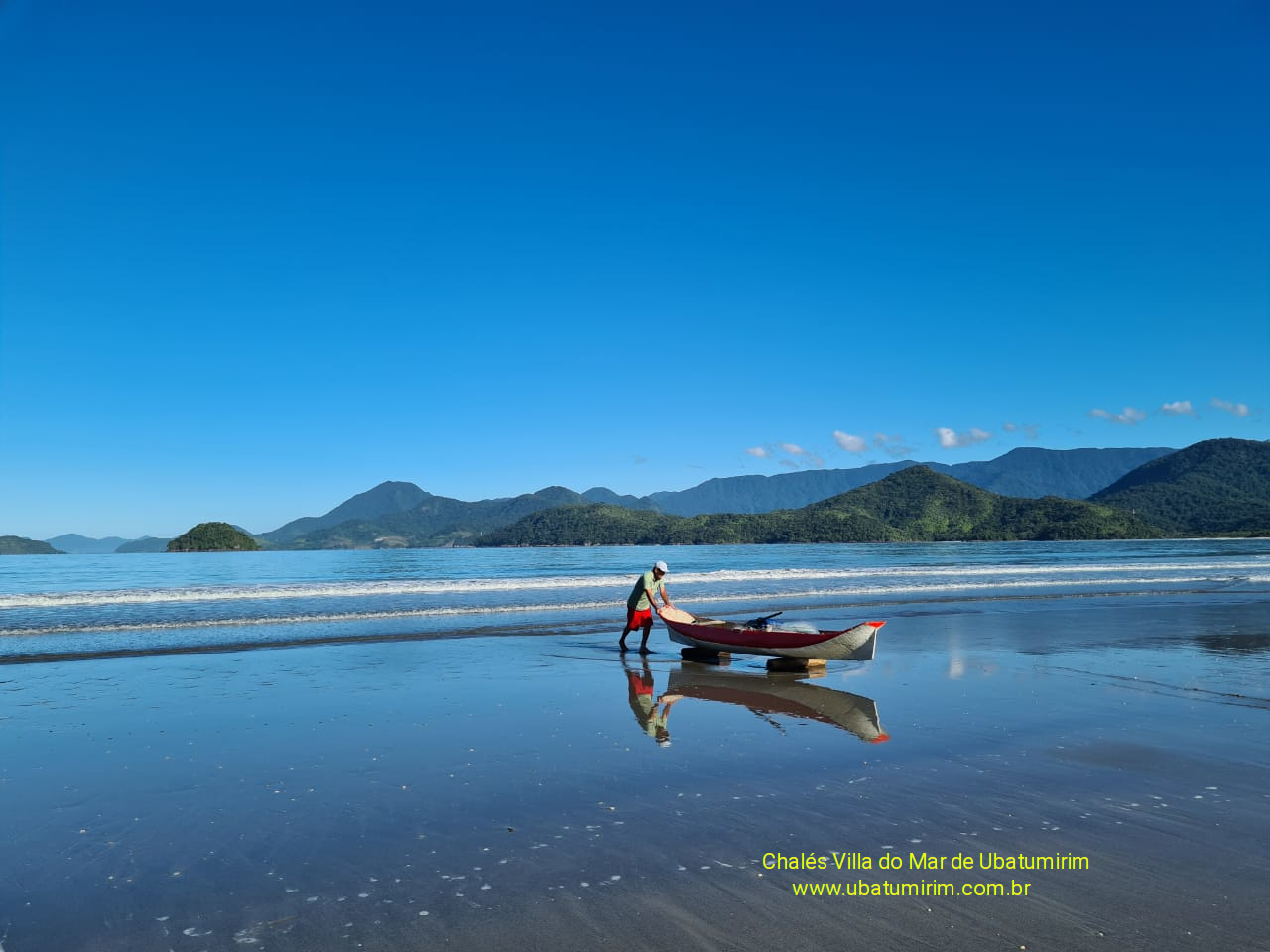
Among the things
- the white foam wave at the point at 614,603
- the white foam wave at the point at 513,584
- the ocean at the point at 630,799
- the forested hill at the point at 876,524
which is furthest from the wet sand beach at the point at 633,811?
the forested hill at the point at 876,524

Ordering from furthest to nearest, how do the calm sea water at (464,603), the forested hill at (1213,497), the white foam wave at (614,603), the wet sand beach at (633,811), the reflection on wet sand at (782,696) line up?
Answer: 1. the forested hill at (1213,497)
2. the white foam wave at (614,603)
3. the calm sea water at (464,603)
4. the reflection on wet sand at (782,696)
5. the wet sand beach at (633,811)

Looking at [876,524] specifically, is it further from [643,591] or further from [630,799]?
[630,799]

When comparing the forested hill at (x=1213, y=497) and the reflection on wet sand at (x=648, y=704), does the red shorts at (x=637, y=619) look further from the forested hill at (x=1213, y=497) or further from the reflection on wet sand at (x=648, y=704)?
the forested hill at (x=1213, y=497)

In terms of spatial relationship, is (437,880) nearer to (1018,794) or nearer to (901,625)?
(1018,794)

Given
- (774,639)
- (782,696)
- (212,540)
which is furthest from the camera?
(212,540)

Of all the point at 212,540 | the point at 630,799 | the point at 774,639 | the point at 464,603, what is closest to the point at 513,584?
the point at 464,603

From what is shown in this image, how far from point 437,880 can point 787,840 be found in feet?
8.66

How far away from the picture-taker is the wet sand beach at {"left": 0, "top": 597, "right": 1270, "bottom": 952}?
4.89m

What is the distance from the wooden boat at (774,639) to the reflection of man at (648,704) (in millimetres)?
1539

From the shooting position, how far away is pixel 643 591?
56.9 ft

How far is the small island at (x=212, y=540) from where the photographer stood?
168 meters

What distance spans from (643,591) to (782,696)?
526 cm

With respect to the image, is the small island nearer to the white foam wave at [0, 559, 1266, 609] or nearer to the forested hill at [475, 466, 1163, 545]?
the forested hill at [475, 466, 1163, 545]

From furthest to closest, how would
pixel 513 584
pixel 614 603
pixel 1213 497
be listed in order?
pixel 1213 497 < pixel 513 584 < pixel 614 603
